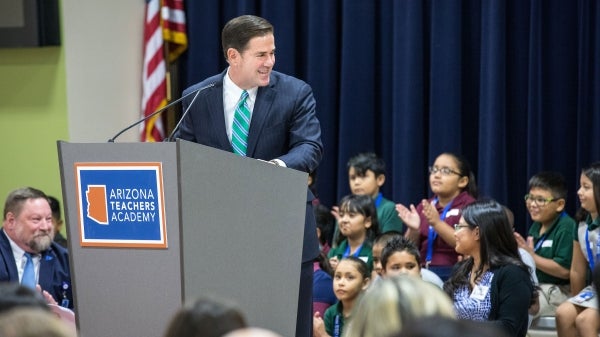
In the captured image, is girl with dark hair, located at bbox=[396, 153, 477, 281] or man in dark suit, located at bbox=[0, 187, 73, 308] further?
girl with dark hair, located at bbox=[396, 153, 477, 281]

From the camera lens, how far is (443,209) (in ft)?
19.9

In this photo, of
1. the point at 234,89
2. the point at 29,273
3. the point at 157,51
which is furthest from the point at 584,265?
the point at 157,51

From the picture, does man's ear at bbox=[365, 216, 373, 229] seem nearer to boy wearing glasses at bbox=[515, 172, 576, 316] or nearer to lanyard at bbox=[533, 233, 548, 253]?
boy wearing glasses at bbox=[515, 172, 576, 316]

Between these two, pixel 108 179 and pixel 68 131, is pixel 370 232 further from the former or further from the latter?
pixel 108 179

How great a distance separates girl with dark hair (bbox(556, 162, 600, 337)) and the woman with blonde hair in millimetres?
3259

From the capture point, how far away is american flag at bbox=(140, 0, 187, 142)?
24.2 feet

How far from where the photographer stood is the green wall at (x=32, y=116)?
23.5ft

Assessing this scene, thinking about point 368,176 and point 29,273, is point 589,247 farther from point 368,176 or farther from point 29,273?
point 29,273

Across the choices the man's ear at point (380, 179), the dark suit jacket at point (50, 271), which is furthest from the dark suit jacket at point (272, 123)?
the man's ear at point (380, 179)

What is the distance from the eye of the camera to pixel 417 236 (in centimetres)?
608

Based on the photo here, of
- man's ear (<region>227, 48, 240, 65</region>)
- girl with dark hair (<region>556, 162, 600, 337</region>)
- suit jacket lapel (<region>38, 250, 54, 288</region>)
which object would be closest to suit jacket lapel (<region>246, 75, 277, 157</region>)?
man's ear (<region>227, 48, 240, 65</region>)

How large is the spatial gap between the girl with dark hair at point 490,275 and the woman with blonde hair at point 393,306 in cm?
250

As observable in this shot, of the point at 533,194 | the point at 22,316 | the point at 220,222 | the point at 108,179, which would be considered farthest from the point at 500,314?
the point at 22,316

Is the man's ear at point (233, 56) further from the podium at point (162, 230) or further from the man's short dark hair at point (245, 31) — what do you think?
the podium at point (162, 230)
